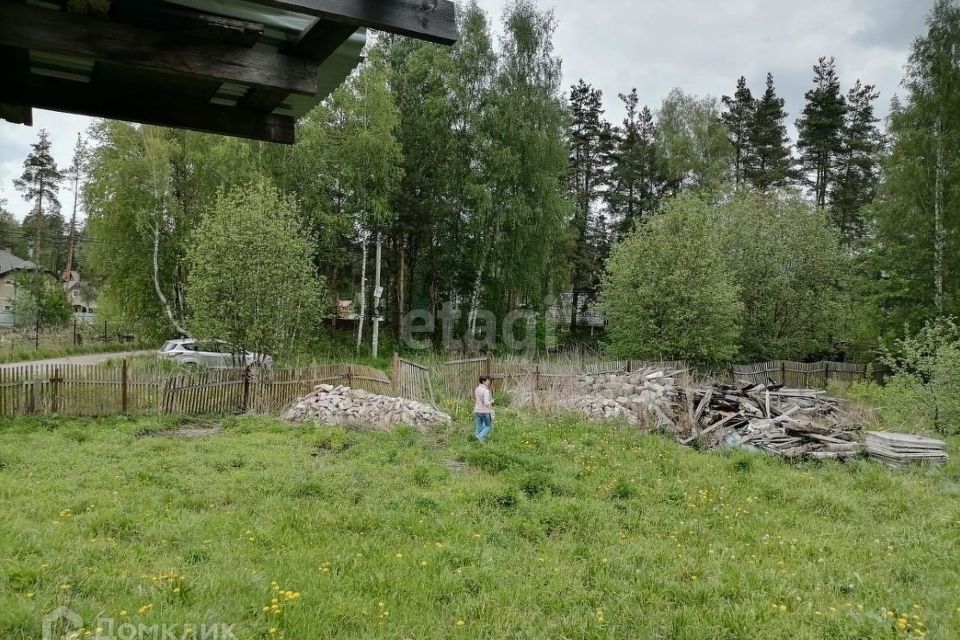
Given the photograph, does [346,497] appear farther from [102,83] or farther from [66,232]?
[66,232]

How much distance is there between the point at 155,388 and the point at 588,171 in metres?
30.0

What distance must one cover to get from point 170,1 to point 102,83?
2.48ft

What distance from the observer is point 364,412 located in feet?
36.9

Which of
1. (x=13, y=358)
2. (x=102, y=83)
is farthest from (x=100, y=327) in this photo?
(x=102, y=83)

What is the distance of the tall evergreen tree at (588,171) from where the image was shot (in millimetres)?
33750

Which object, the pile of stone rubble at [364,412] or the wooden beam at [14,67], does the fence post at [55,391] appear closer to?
the pile of stone rubble at [364,412]

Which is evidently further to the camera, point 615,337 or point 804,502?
point 615,337

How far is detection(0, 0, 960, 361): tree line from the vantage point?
19.6m

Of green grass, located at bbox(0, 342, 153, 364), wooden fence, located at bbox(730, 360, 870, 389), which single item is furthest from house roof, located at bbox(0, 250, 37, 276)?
wooden fence, located at bbox(730, 360, 870, 389)

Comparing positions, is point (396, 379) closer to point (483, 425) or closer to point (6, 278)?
point (483, 425)

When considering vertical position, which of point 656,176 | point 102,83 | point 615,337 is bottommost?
point 615,337

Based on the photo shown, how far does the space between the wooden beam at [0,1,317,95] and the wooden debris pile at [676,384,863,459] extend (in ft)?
31.9

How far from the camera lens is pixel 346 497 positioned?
6238mm

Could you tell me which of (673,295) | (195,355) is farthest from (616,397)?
(195,355)
